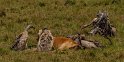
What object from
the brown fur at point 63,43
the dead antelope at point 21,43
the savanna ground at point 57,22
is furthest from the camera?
the dead antelope at point 21,43

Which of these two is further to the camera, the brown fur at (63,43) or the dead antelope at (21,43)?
the dead antelope at (21,43)

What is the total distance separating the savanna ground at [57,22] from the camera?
12.6 m

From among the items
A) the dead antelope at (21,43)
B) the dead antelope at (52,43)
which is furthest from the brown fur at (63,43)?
the dead antelope at (21,43)

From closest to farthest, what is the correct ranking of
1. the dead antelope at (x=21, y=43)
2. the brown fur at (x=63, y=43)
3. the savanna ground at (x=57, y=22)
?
1. the savanna ground at (x=57, y=22)
2. the brown fur at (x=63, y=43)
3. the dead antelope at (x=21, y=43)

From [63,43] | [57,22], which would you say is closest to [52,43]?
[63,43]

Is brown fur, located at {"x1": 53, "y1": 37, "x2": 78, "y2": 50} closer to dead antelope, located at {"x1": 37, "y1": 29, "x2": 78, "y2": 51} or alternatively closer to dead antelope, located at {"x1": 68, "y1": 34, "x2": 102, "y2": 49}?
dead antelope, located at {"x1": 37, "y1": 29, "x2": 78, "y2": 51}

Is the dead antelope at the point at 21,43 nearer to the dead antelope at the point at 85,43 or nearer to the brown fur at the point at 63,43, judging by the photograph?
the brown fur at the point at 63,43

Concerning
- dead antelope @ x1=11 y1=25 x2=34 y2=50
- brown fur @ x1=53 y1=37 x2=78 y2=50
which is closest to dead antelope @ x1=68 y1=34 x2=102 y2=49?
brown fur @ x1=53 y1=37 x2=78 y2=50

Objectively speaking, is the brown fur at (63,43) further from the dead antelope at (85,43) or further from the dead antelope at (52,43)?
the dead antelope at (85,43)

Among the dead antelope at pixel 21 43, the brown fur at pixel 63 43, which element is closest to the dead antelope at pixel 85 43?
the brown fur at pixel 63 43

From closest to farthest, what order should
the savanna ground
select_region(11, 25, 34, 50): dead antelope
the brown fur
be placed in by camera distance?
the savanna ground < the brown fur < select_region(11, 25, 34, 50): dead antelope

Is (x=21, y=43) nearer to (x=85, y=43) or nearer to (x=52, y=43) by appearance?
(x=52, y=43)

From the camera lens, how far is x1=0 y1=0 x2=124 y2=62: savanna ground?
12.6 m

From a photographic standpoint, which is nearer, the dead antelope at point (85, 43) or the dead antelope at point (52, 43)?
the dead antelope at point (52, 43)
